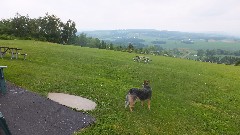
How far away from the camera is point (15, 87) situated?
1596cm

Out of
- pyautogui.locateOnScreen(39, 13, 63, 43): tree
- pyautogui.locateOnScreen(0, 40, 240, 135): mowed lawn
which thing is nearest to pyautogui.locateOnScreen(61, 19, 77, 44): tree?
pyautogui.locateOnScreen(39, 13, 63, 43): tree

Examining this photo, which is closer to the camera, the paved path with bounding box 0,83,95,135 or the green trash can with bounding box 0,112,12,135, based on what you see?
A: the green trash can with bounding box 0,112,12,135

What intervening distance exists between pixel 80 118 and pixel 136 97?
11.5 feet

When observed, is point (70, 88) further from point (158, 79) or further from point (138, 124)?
point (158, 79)

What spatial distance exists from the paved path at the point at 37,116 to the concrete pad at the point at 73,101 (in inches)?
31.2

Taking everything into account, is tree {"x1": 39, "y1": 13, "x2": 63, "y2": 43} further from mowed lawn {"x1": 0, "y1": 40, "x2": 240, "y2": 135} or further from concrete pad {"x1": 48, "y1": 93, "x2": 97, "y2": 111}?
concrete pad {"x1": 48, "y1": 93, "x2": 97, "y2": 111}

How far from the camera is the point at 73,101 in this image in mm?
15703

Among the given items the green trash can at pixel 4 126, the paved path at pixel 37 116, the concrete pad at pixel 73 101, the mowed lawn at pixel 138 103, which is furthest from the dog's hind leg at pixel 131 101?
the green trash can at pixel 4 126

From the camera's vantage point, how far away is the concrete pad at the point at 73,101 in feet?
49.0

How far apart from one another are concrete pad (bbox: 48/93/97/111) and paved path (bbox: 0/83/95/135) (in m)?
0.79

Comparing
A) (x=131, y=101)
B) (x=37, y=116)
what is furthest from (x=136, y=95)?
(x=37, y=116)

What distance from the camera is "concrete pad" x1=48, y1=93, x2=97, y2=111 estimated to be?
49.0ft

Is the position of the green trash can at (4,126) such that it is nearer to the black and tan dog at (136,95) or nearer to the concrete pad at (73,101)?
the concrete pad at (73,101)

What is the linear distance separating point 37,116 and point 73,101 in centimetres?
318
